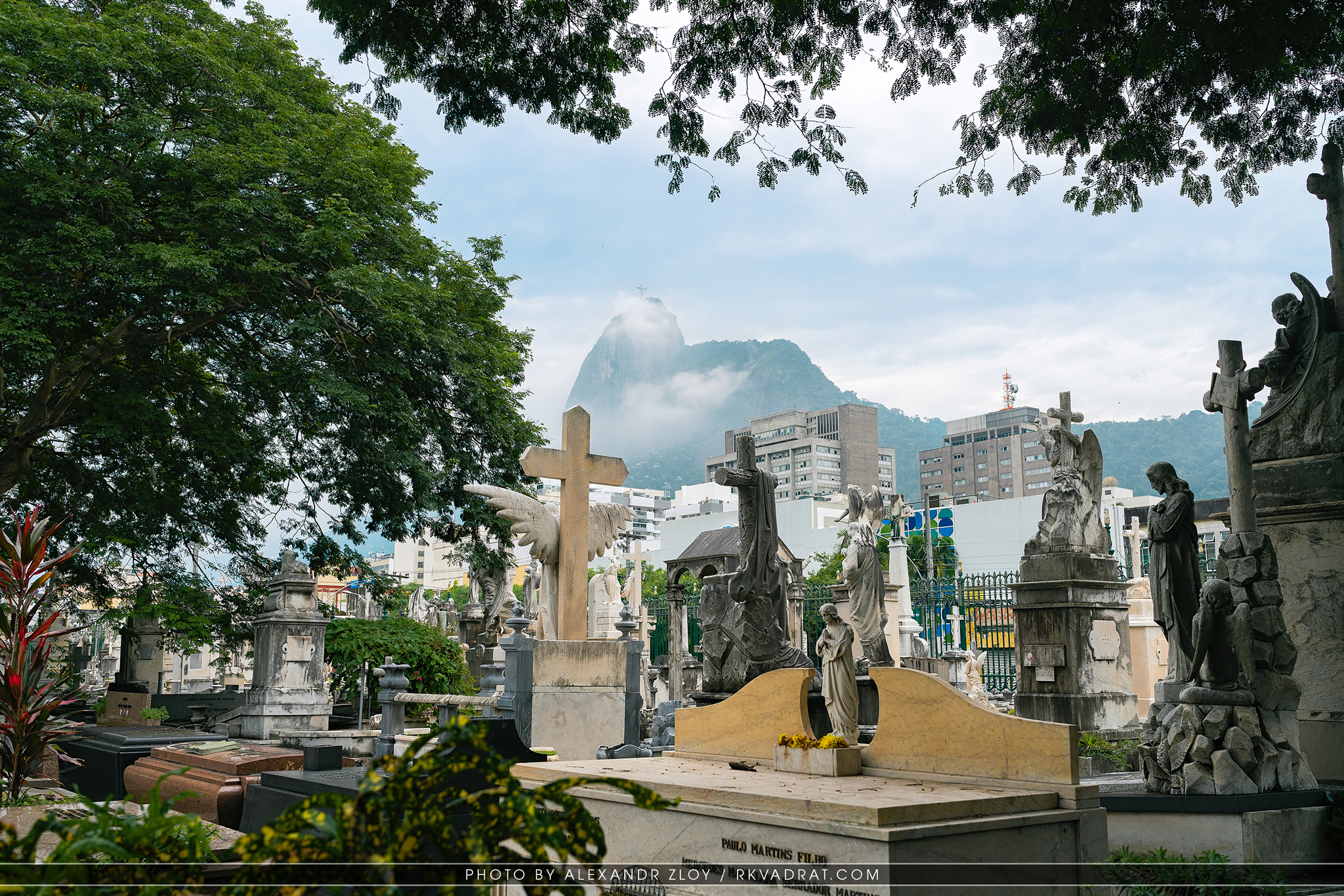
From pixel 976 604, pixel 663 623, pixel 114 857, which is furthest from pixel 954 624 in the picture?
pixel 114 857

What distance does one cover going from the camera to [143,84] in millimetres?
14570

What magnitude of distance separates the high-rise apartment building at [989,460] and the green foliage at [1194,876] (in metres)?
136

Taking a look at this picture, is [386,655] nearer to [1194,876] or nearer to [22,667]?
[22,667]

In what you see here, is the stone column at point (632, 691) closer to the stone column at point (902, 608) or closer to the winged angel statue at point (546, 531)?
the winged angel statue at point (546, 531)

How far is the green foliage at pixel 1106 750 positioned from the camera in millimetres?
10203

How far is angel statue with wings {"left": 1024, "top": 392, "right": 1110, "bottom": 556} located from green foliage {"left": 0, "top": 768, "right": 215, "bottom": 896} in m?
11.8

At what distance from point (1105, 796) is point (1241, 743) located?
99 centimetres

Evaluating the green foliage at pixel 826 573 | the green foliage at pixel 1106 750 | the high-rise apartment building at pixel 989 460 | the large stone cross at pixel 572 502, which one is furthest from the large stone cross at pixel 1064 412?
the high-rise apartment building at pixel 989 460

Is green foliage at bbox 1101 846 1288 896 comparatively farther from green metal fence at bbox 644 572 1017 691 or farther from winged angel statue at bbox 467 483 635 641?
green metal fence at bbox 644 572 1017 691

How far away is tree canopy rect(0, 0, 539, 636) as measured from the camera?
1377cm

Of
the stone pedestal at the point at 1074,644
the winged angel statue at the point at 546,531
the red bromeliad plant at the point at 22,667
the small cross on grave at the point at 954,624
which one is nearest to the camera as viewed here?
the red bromeliad plant at the point at 22,667

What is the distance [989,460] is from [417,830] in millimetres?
160623

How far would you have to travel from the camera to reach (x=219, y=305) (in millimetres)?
14617

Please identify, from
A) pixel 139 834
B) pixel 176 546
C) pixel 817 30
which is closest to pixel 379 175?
pixel 176 546
